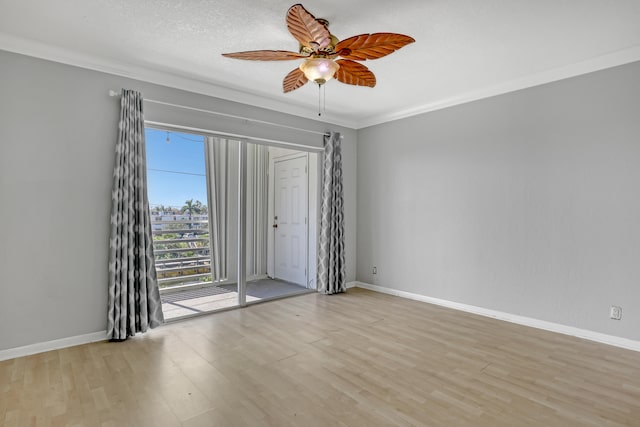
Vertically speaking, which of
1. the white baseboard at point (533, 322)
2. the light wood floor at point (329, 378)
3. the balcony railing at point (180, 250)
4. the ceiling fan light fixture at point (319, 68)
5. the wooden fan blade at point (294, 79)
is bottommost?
the light wood floor at point (329, 378)

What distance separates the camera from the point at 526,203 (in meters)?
3.69

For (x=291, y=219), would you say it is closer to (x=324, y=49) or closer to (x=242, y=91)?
(x=242, y=91)

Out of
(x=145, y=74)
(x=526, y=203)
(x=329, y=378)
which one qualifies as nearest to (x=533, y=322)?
(x=526, y=203)

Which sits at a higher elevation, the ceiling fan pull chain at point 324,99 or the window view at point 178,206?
the ceiling fan pull chain at point 324,99

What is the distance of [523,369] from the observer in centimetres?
265

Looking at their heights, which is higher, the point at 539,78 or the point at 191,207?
the point at 539,78

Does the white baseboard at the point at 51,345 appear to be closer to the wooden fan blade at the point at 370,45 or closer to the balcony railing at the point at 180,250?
the balcony railing at the point at 180,250

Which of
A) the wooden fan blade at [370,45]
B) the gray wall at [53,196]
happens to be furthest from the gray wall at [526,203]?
the gray wall at [53,196]

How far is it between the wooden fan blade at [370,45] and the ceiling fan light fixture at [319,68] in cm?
10

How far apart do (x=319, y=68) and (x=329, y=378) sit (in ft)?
7.66

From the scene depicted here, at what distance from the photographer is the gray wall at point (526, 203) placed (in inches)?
122

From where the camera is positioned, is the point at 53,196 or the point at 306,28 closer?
the point at 306,28

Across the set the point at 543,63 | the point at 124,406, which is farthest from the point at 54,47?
the point at 543,63

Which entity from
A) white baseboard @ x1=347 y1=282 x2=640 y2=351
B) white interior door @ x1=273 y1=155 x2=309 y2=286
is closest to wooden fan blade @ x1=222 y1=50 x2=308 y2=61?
white interior door @ x1=273 y1=155 x2=309 y2=286
